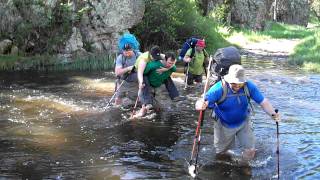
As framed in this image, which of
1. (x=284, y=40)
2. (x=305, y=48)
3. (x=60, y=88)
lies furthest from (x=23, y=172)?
(x=284, y=40)

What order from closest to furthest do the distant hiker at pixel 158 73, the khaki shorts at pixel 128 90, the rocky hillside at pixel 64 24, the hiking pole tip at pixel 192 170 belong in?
the hiking pole tip at pixel 192 170 → the distant hiker at pixel 158 73 → the khaki shorts at pixel 128 90 → the rocky hillside at pixel 64 24

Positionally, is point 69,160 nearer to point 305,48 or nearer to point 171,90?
point 171,90

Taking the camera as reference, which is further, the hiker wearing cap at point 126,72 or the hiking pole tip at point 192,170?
the hiker wearing cap at point 126,72

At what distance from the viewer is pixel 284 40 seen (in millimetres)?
40500

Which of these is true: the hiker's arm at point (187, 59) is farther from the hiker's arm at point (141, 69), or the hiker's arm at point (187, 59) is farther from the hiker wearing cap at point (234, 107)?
the hiker wearing cap at point (234, 107)

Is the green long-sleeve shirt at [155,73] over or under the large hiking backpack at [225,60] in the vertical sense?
under

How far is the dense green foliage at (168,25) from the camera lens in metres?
27.2

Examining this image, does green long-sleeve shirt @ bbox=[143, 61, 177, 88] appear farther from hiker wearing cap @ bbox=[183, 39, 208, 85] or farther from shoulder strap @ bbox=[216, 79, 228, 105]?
shoulder strap @ bbox=[216, 79, 228, 105]

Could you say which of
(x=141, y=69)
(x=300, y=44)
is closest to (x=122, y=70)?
(x=141, y=69)

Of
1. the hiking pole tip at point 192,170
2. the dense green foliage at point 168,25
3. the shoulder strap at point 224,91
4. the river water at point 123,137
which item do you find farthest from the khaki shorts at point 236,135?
the dense green foliage at point 168,25

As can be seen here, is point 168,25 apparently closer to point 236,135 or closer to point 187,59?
point 187,59

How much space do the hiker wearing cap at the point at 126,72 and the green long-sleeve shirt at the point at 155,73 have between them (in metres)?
0.63

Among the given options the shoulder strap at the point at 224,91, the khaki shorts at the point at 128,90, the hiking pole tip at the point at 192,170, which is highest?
the shoulder strap at the point at 224,91

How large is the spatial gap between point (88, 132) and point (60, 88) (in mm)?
6285
